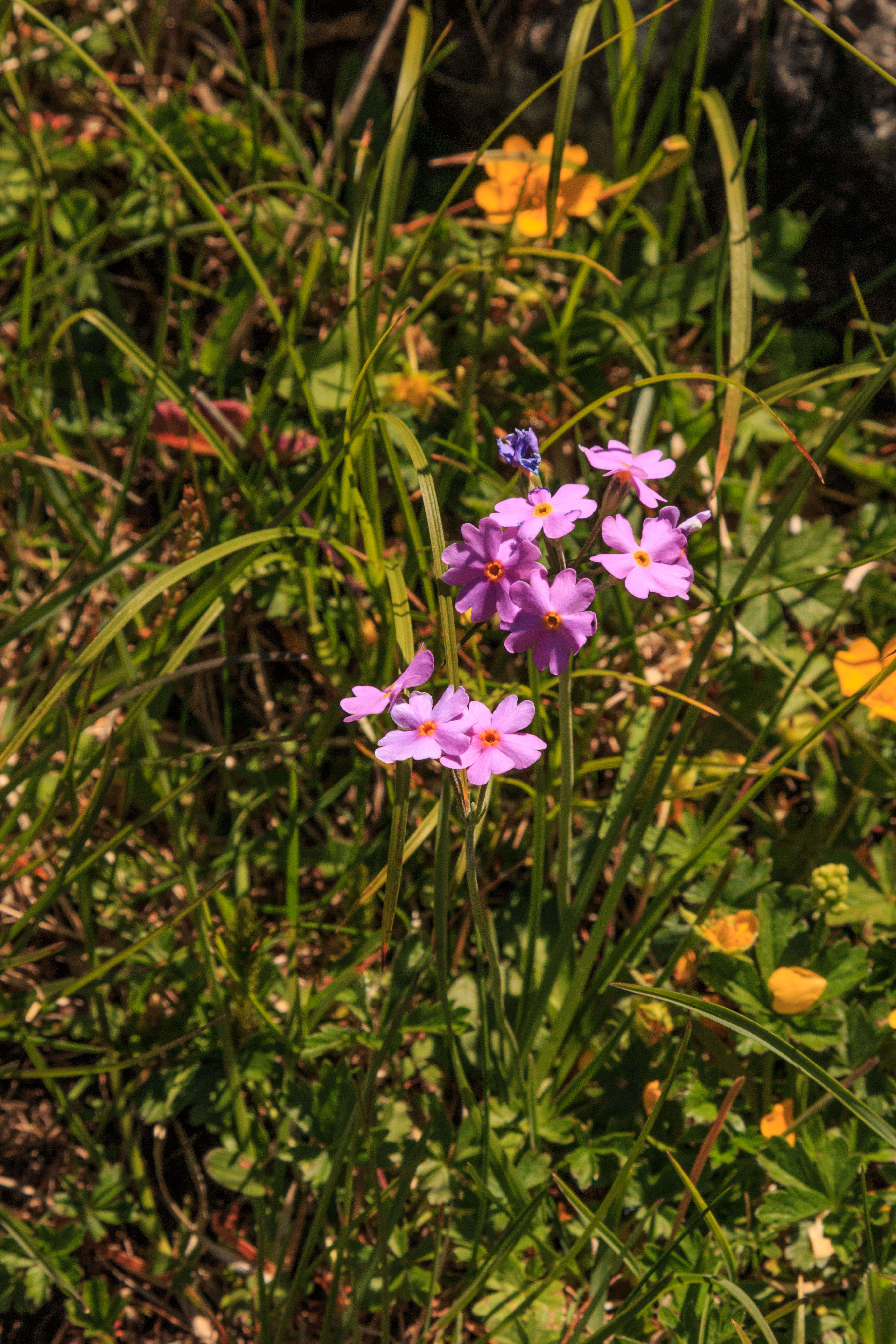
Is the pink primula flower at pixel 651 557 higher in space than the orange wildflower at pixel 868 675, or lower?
higher

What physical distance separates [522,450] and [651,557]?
0.77 feet

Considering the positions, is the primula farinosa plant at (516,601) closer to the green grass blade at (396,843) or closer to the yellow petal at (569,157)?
the green grass blade at (396,843)

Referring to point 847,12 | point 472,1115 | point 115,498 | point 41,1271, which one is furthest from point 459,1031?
point 847,12

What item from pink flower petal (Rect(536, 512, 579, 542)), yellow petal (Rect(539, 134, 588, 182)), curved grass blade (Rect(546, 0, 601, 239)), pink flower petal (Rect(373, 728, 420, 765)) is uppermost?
curved grass blade (Rect(546, 0, 601, 239))

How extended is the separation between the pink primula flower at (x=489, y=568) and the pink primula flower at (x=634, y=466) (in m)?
0.19

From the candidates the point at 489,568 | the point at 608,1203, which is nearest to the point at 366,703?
the point at 489,568

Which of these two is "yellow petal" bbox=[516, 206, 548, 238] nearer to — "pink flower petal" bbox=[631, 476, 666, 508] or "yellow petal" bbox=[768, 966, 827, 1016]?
"pink flower petal" bbox=[631, 476, 666, 508]

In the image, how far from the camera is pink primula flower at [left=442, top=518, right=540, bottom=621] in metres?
1.27

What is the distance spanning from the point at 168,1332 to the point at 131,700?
1.34 meters

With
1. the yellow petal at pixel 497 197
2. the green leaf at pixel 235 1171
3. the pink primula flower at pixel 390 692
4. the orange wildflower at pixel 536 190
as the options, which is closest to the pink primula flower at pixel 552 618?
the pink primula flower at pixel 390 692

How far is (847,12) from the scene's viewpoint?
271 cm

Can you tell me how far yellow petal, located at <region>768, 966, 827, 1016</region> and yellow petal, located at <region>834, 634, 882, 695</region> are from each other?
582 millimetres

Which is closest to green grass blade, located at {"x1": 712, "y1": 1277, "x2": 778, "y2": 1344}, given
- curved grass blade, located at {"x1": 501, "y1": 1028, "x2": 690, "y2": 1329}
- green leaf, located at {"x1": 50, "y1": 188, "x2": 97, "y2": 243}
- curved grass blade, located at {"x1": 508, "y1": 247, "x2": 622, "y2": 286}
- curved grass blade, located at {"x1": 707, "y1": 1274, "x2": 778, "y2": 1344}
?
curved grass blade, located at {"x1": 707, "y1": 1274, "x2": 778, "y2": 1344}

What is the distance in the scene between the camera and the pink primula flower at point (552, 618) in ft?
4.11
